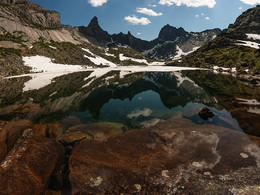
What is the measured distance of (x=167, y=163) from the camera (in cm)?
1292

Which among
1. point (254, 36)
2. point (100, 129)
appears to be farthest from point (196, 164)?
point (254, 36)

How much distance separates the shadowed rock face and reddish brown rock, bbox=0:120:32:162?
280 inches

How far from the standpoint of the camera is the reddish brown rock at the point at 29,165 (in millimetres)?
10117

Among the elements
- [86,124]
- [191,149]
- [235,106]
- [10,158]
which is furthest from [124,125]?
[235,106]

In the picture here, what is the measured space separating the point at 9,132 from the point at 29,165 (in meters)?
9.59

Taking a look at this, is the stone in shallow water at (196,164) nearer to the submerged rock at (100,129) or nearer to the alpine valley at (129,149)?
the alpine valley at (129,149)

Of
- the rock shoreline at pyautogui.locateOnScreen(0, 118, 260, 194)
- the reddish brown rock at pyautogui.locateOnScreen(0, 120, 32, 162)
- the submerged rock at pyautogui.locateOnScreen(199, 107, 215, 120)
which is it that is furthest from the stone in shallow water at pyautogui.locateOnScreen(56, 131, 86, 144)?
the submerged rock at pyautogui.locateOnScreen(199, 107, 215, 120)

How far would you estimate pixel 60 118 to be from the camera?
2530 cm

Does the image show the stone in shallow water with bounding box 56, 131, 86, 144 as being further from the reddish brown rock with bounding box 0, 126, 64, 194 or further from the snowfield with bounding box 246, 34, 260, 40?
the snowfield with bounding box 246, 34, 260, 40

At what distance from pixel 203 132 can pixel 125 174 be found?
12.9m

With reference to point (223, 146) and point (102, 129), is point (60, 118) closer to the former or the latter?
point (102, 129)

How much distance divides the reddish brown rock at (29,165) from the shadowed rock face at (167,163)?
6.62 feet

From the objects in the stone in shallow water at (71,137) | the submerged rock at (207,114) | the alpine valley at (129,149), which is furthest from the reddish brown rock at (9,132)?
the submerged rock at (207,114)

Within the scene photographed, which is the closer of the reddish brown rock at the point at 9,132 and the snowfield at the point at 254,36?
the reddish brown rock at the point at 9,132
